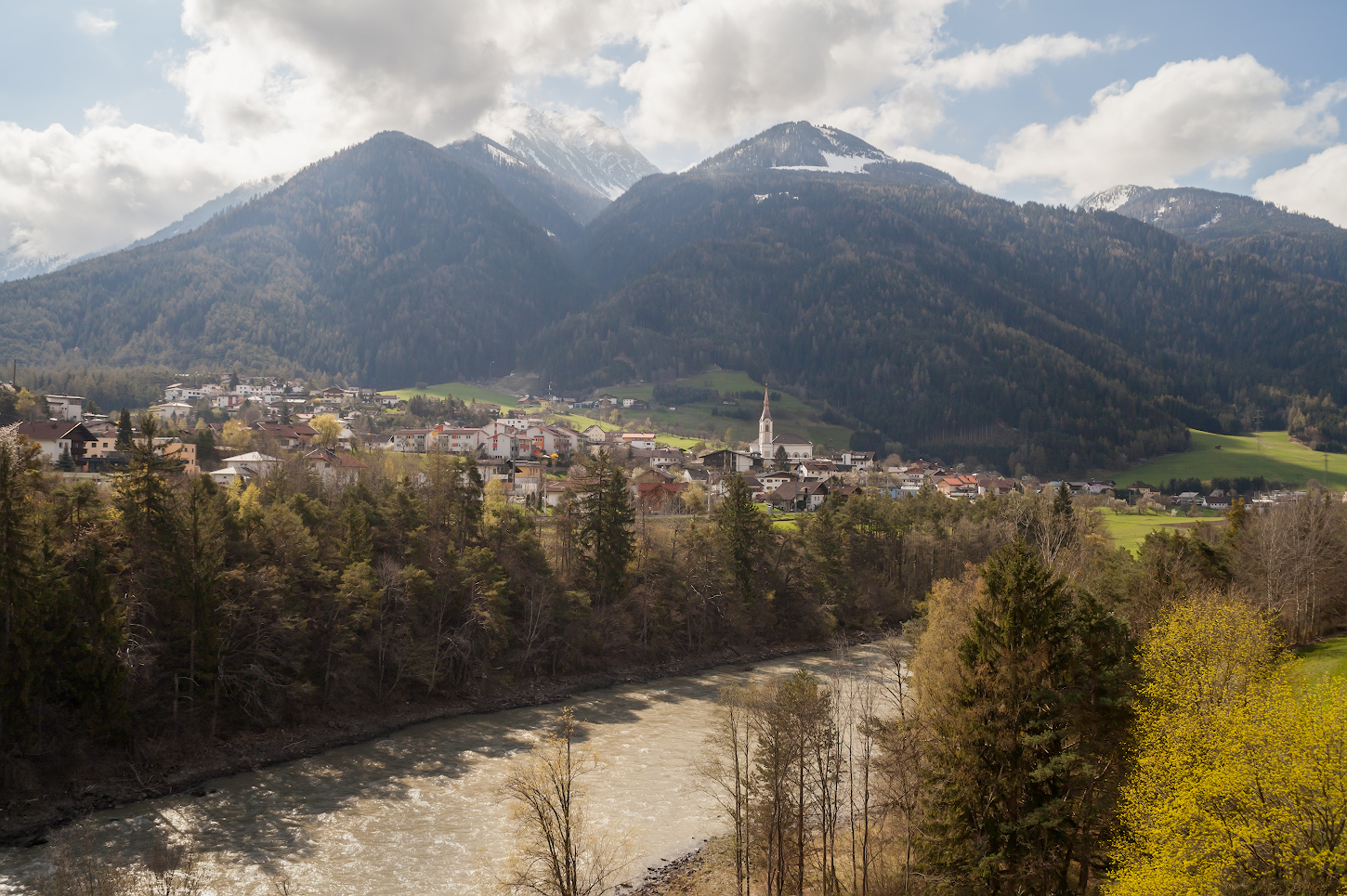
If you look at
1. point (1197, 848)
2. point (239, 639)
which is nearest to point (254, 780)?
point (239, 639)

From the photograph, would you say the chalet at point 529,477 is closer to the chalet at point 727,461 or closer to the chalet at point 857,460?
the chalet at point 727,461

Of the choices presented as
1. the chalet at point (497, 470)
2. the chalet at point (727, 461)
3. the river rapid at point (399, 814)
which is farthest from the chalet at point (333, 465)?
the chalet at point (727, 461)

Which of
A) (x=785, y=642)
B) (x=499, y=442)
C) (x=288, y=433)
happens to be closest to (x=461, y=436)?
(x=499, y=442)

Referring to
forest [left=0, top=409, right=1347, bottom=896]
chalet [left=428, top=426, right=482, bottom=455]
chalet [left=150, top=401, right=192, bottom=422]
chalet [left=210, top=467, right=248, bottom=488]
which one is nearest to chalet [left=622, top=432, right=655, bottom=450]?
chalet [left=428, top=426, right=482, bottom=455]

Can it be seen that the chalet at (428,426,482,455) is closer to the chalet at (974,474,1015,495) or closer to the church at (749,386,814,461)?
the church at (749,386,814,461)

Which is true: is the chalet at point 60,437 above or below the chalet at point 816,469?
above

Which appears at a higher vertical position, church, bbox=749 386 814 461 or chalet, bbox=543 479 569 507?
church, bbox=749 386 814 461
